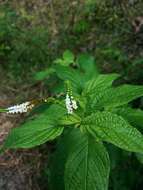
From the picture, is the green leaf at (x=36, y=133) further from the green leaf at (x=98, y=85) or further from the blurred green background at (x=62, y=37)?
the blurred green background at (x=62, y=37)

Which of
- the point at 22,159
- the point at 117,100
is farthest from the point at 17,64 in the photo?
the point at 117,100

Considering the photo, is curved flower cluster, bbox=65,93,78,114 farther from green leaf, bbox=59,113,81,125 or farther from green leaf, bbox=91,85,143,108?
green leaf, bbox=91,85,143,108

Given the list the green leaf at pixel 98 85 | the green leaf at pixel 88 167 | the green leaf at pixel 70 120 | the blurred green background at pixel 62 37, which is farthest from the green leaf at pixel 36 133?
the blurred green background at pixel 62 37

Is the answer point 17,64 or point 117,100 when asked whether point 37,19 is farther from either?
point 117,100

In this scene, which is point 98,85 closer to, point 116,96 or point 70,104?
point 116,96

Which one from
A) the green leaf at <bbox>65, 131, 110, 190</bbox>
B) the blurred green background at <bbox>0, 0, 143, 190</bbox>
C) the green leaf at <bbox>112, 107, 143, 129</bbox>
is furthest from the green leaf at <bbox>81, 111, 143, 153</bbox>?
the blurred green background at <bbox>0, 0, 143, 190</bbox>

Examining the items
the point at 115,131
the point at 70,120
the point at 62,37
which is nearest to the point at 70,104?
the point at 70,120
